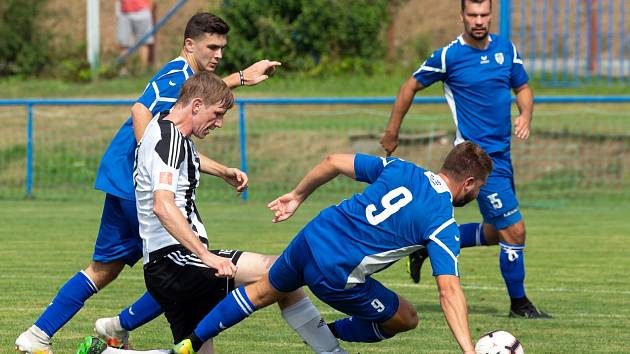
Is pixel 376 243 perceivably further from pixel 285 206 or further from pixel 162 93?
pixel 162 93

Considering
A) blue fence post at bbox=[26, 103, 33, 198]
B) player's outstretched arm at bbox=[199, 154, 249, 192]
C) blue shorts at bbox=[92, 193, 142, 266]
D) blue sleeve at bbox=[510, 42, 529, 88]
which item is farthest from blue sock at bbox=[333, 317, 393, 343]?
blue fence post at bbox=[26, 103, 33, 198]

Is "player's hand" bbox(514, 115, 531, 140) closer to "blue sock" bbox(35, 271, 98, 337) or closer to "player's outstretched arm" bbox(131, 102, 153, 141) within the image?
"player's outstretched arm" bbox(131, 102, 153, 141)

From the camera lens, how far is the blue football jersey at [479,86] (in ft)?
29.1

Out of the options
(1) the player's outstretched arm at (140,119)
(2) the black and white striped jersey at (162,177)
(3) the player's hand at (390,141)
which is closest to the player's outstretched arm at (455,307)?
(2) the black and white striped jersey at (162,177)

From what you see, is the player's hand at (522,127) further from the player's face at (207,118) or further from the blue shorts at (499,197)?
the player's face at (207,118)

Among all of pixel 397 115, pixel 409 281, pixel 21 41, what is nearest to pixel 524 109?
pixel 397 115

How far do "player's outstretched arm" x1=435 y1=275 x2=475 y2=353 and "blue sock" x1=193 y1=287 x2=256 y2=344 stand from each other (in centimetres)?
107

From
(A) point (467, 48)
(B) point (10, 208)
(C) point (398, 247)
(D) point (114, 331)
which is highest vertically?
(A) point (467, 48)

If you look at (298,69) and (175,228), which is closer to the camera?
(175,228)

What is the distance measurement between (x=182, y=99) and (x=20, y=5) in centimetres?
2047

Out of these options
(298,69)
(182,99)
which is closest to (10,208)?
(298,69)

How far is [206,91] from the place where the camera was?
19.8 ft

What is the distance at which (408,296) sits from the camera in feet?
31.8

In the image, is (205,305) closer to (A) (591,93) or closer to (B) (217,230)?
(B) (217,230)
